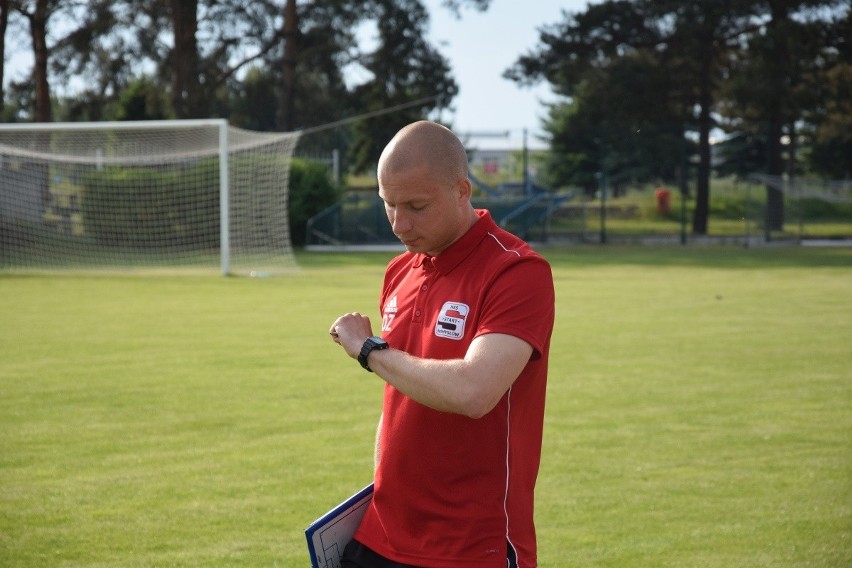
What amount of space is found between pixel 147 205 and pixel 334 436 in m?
23.4

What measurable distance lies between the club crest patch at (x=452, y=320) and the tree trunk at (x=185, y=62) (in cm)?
3714

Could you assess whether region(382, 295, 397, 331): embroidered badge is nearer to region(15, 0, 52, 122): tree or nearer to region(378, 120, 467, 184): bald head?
region(378, 120, 467, 184): bald head

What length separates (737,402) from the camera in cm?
928

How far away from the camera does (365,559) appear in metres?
3.18

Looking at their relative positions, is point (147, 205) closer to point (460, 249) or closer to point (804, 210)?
point (804, 210)

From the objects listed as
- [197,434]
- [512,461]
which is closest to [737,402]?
[197,434]

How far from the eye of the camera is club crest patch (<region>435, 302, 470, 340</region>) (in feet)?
9.73

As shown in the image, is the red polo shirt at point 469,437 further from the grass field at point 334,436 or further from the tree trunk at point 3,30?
the tree trunk at point 3,30

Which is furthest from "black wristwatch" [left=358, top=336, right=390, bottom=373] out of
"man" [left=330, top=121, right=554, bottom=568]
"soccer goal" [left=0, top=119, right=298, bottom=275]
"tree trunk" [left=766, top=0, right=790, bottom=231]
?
"tree trunk" [left=766, top=0, right=790, bottom=231]

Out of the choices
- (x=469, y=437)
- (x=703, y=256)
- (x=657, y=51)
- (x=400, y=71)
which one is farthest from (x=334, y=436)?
(x=400, y=71)

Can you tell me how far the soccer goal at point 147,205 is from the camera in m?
28.4

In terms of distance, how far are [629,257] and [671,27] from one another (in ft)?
49.8

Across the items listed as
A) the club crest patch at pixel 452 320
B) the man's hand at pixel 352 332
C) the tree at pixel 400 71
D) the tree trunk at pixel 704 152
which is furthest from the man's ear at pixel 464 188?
the tree at pixel 400 71

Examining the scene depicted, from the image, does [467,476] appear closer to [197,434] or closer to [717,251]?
[197,434]
